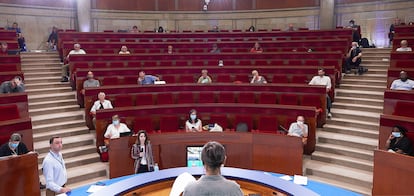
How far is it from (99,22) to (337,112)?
28.2 feet

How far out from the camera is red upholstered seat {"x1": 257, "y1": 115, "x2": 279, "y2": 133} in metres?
5.39

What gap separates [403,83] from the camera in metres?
5.53

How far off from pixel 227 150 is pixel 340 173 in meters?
1.53

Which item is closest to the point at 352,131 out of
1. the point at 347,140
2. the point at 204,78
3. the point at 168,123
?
the point at 347,140

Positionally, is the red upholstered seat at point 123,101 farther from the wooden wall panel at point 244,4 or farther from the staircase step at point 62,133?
the wooden wall panel at point 244,4

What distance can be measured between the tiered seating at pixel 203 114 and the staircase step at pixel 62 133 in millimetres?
657

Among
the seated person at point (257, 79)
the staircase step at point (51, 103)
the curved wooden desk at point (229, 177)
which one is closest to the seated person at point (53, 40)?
the staircase step at point (51, 103)

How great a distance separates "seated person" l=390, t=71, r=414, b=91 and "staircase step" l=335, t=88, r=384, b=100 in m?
0.69

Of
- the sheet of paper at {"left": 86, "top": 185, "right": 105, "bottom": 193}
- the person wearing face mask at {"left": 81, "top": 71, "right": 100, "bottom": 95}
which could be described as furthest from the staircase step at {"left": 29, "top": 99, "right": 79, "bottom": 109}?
the sheet of paper at {"left": 86, "top": 185, "right": 105, "bottom": 193}

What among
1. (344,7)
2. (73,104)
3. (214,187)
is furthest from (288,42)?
(214,187)

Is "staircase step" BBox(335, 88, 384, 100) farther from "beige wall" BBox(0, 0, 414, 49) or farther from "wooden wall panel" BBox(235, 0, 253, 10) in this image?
"wooden wall panel" BBox(235, 0, 253, 10)

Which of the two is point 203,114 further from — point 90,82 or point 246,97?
point 90,82

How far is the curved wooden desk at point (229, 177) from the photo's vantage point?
2426 mm

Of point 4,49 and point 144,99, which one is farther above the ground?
point 4,49
